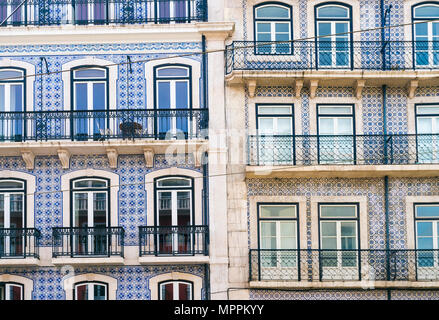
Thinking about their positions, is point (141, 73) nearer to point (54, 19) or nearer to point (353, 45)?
point (54, 19)

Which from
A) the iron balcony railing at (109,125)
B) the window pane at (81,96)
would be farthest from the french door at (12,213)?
the window pane at (81,96)

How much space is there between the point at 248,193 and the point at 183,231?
6.21ft

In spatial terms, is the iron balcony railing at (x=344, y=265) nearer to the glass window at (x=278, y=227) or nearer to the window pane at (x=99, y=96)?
the glass window at (x=278, y=227)

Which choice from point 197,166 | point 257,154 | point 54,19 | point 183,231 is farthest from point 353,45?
point 54,19

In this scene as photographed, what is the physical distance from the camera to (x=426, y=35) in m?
18.7

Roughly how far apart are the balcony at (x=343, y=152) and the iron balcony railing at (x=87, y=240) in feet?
12.0

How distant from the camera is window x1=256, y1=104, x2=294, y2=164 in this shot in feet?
58.7

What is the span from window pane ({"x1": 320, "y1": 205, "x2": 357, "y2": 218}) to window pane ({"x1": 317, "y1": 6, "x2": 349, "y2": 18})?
503 cm

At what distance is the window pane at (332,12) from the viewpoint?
18750 millimetres

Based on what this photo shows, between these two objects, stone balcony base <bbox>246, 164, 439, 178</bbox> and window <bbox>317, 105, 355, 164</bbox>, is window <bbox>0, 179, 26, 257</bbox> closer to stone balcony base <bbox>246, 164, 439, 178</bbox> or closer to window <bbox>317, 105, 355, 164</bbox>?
stone balcony base <bbox>246, 164, 439, 178</bbox>

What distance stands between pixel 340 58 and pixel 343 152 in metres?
Answer: 2.48

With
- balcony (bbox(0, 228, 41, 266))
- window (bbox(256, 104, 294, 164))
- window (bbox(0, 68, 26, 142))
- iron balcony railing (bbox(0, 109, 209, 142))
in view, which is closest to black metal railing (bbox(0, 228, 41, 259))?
balcony (bbox(0, 228, 41, 266))

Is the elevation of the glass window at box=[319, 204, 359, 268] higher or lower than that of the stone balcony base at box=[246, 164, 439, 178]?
lower

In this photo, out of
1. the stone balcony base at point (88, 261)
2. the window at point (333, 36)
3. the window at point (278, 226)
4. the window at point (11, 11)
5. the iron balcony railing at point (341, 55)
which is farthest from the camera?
the window at point (11, 11)
